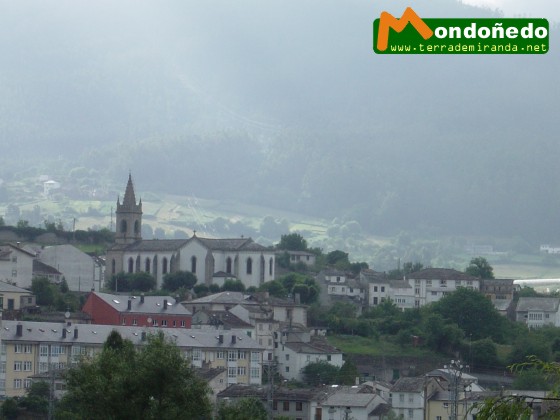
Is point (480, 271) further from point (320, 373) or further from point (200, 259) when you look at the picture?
point (320, 373)

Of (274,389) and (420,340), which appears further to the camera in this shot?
(420,340)

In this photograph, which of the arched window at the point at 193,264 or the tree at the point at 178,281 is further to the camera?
the arched window at the point at 193,264

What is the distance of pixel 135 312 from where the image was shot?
101m

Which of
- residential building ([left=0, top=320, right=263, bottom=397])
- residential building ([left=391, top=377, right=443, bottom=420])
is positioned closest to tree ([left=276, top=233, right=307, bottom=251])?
residential building ([left=0, top=320, right=263, bottom=397])

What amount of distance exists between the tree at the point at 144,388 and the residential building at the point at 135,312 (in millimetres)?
45231

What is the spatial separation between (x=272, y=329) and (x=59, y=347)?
61.4 ft

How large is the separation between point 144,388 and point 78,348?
122 ft

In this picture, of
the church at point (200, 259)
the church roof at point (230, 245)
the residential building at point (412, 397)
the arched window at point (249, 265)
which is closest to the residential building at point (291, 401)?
the residential building at point (412, 397)

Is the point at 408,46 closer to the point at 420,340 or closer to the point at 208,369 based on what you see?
the point at 208,369

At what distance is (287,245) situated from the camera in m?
152

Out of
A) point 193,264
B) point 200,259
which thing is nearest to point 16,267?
point 193,264

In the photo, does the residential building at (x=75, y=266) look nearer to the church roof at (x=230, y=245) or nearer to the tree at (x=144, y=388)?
the church roof at (x=230, y=245)

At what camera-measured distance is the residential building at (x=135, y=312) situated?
327ft

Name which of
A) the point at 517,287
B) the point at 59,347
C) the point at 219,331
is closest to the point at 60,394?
the point at 59,347
